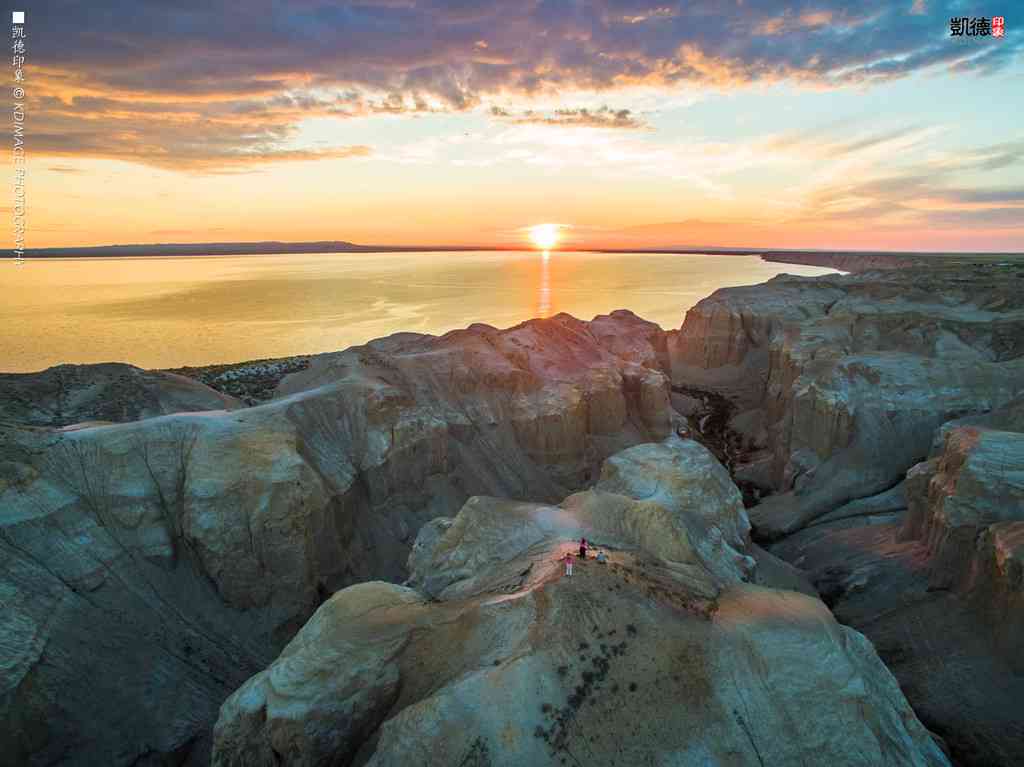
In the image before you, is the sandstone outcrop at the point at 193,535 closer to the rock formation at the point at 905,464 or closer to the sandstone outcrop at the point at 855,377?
the rock formation at the point at 905,464

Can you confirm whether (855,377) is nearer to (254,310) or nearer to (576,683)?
(576,683)

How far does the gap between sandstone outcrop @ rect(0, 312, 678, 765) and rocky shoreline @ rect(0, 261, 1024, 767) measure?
0.09 metres

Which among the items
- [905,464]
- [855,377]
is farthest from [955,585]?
[855,377]

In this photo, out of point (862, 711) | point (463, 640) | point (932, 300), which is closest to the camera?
point (862, 711)

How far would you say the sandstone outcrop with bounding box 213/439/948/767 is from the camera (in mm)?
10453

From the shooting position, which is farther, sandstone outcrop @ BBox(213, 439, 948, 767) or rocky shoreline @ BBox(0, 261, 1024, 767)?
rocky shoreline @ BBox(0, 261, 1024, 767)

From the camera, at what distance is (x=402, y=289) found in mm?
133875

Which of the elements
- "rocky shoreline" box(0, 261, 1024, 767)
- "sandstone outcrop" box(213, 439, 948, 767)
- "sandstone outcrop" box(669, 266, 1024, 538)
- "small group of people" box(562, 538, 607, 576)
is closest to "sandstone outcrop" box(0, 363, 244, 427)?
"rocky shoreline" box(0, 261, 1024, 767)

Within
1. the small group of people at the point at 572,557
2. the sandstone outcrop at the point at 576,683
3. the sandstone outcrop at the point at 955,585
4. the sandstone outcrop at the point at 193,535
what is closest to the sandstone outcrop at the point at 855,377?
the sandstone outcrop at the point at 955,585

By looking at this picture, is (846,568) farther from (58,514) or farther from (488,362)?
(58,514)

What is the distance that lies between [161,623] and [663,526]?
1643 centimetres

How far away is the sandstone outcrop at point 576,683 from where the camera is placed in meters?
10.5

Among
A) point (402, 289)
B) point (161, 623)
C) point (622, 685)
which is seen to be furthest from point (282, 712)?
point (402, 289)

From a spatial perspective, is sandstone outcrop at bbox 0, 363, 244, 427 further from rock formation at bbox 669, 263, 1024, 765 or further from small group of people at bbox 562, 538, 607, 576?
rock formation at bbox 669, 263, 1024, 765
